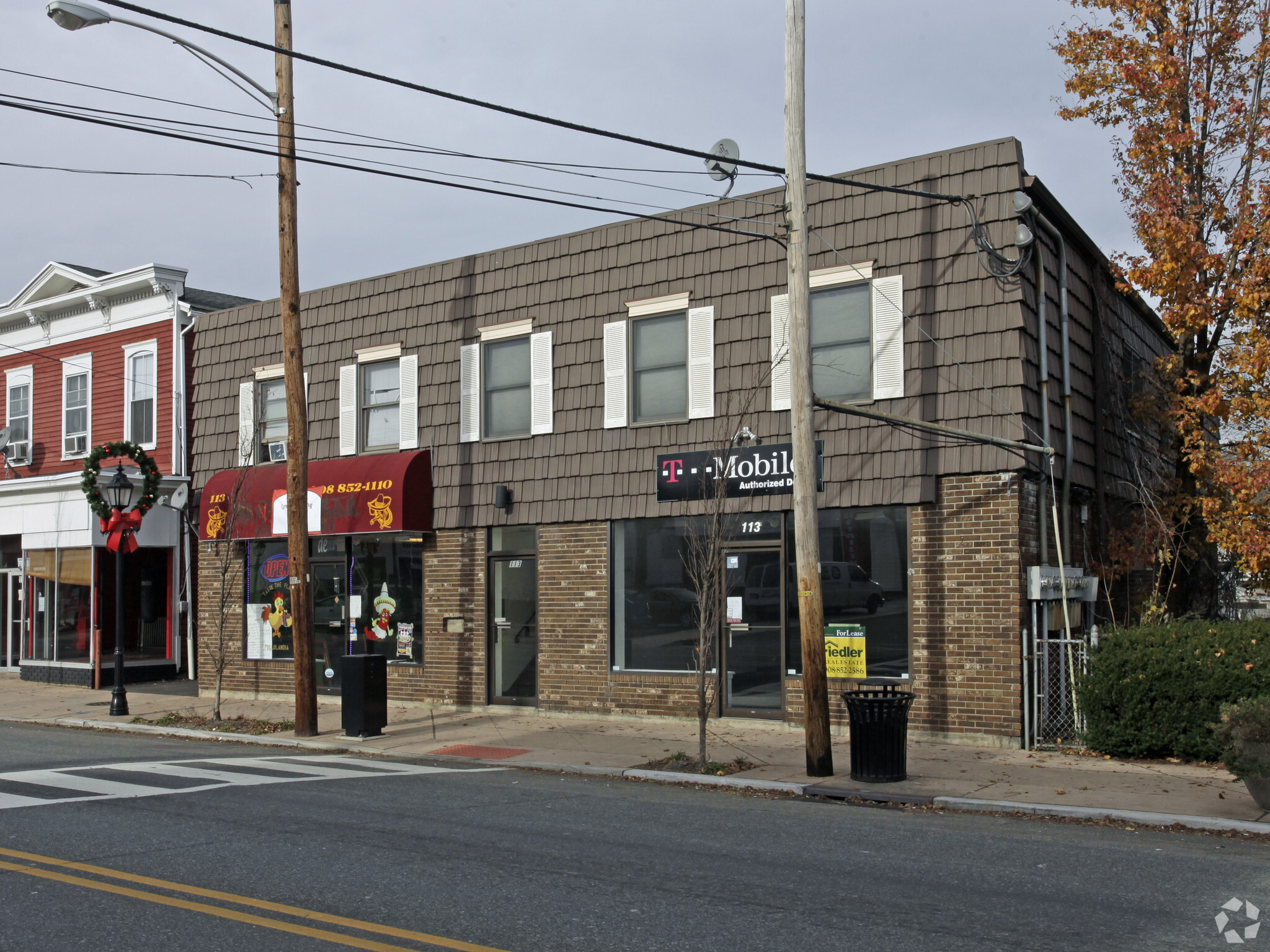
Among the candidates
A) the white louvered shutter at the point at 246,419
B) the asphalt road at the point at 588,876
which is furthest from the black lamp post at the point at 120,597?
the asphalt road at the point at 588,876

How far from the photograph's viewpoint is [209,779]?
1134cm

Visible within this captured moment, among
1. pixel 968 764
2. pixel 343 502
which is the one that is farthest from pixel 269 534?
pixel 968 764

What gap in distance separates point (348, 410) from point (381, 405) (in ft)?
2.10

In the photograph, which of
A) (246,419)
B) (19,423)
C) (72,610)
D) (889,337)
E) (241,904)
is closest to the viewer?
(241,904)

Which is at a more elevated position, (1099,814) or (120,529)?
(120,529)

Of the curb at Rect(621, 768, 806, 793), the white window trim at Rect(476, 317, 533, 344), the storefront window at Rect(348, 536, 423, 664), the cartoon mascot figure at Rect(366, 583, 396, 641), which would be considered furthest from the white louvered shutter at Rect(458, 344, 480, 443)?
the curb at Rect(621, 768, 806, 793)

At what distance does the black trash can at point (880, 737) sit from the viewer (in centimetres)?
1088

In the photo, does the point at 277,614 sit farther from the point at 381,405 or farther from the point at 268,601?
the point at 381,405

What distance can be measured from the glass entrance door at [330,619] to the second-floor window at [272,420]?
2.22m

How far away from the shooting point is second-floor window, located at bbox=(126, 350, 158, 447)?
77.7ft

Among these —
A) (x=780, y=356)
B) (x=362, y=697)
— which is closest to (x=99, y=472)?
(x=362, y=697)

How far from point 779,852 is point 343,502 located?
467 inches

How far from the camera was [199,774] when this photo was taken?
11.7 meters

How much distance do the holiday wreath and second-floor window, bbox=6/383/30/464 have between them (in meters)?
5.61
